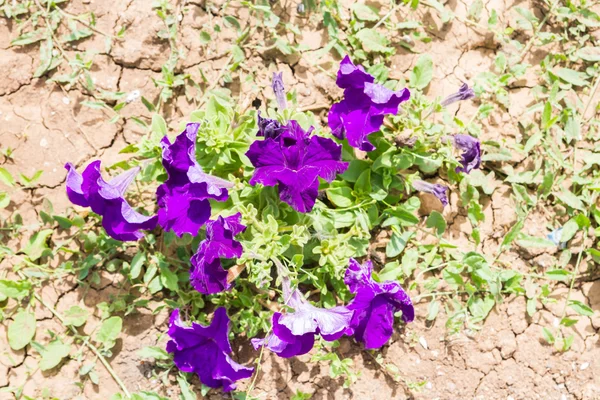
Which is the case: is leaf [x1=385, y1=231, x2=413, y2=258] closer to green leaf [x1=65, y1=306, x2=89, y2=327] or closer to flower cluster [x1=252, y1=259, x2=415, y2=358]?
flower cluster [x1=252, y1=259, x2=415, y2=358]

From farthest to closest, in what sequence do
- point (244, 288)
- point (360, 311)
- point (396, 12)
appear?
point (396, 12), point (244, 288), point (360, 311)

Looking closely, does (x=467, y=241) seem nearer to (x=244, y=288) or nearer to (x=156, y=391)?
(x=244, y=288)

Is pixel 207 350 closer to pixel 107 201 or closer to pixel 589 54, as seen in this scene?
pixel 107 201

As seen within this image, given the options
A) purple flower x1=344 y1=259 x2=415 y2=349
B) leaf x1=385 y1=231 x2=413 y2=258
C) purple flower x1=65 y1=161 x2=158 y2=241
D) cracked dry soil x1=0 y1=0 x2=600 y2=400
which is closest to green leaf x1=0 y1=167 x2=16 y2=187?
cracked dry soil x1=0 y1=0 x2=600 y2=400

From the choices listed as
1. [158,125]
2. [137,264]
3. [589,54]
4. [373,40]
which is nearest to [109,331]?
Result: [137,264]

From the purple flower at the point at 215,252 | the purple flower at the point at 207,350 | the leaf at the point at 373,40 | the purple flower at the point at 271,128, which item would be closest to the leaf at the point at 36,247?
the purple flower at the point at 207,350

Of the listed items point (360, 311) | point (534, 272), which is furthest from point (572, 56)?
point (360, 311)
